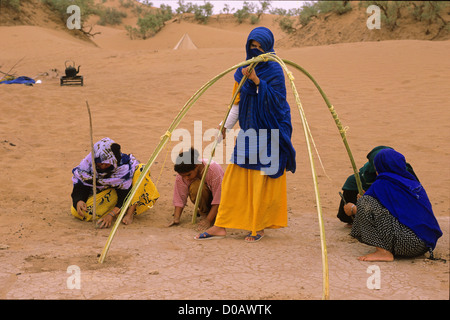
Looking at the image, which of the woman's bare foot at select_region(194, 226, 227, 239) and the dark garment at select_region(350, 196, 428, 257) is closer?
the dark garment at select_region(350, 196, 428, 257)

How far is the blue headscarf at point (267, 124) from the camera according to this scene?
3.74m

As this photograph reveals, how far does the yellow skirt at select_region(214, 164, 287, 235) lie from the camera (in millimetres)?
3811

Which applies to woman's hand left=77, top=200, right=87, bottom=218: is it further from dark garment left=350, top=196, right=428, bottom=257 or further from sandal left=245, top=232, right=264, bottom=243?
dark garment left=350, top=196, right=428, bottom=257

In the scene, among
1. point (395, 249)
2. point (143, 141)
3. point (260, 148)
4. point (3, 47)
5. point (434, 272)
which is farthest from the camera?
point (3, 47)

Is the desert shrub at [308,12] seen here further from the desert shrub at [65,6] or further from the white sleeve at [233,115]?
the white sleeve at [233,115]

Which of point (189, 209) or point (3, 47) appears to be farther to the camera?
point (3, 47)

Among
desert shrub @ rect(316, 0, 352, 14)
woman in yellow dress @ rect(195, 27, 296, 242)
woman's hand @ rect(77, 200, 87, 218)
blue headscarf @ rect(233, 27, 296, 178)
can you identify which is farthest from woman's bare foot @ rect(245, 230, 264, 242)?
desert shrub @ rect(316, 0, 352, 14)

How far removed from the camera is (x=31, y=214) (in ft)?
14.6

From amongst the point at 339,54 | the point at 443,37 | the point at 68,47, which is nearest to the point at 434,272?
the point at 339,54

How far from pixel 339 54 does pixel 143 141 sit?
7215 millimetres

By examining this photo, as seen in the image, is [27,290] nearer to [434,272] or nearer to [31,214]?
[31,214]

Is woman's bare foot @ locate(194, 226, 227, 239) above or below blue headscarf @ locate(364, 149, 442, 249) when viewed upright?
below

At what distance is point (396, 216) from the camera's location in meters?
3.34

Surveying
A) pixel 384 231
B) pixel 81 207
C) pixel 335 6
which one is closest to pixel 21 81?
pixel 81 207
